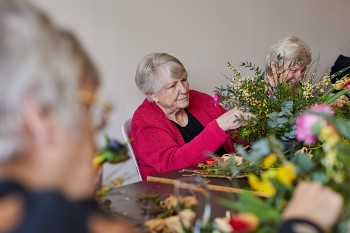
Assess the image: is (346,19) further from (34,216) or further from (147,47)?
(34,216)

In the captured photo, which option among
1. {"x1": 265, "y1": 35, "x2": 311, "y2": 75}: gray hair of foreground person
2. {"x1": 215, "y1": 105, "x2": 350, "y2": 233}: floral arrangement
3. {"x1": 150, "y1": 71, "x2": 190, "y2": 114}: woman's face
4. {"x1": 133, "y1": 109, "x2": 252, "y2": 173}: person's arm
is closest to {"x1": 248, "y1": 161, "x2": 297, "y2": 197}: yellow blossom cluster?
{"x1": 215, "y1": 105, "x2": 350, "y2": 233}: floral arrangement

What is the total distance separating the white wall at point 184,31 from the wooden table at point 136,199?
71 centimetres

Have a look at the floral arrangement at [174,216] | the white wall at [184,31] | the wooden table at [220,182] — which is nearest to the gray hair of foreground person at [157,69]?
the white wall at [184,31]

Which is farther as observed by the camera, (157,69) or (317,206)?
(157,69)

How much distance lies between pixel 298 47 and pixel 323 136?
7.50ft

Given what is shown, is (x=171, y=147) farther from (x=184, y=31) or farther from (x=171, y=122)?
(x=184, y=31)

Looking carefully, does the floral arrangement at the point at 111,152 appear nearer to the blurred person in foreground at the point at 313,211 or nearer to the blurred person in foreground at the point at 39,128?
the blurred person in foreground at the point at 39,128

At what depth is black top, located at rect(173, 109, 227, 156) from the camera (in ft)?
6.93

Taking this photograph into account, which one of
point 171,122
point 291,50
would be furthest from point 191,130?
point 291,50

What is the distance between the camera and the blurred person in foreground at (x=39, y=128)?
376 millimetres

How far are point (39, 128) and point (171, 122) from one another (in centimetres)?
172

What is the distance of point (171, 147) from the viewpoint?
1747mm

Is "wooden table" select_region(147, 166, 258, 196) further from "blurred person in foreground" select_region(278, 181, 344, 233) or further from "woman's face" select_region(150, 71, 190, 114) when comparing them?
"woman's face" select_region(150, 71, 190, 114)

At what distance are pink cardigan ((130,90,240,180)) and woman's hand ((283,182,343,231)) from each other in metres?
1.05
